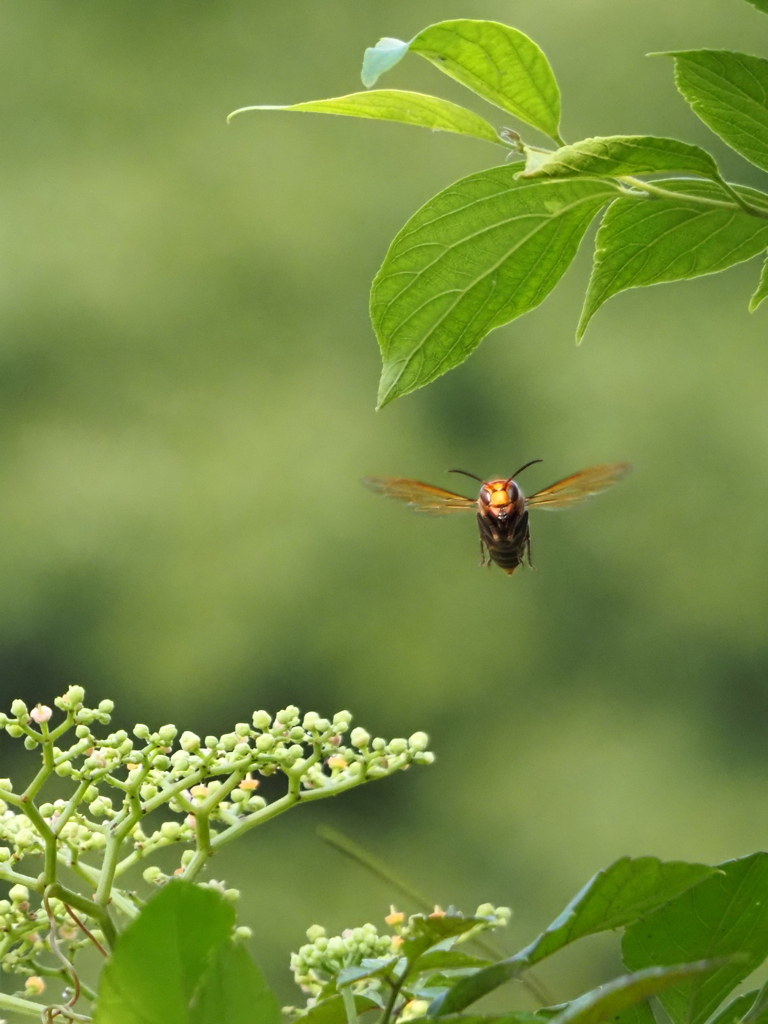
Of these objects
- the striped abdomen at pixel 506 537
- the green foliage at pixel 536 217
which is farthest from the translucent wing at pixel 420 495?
the green foliage at pixel 536 217

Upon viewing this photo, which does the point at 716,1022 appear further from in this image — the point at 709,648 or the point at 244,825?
the point at 709,648

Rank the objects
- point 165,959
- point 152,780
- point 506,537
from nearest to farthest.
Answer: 1. point 165,959
2. point 152,780
3. point 506,537

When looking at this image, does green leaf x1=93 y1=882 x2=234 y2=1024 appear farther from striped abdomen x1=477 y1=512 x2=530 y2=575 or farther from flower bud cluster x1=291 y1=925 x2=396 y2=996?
striped abdomen x1=477 y1=512 x2=530 y2=575

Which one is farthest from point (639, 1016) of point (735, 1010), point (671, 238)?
point (671, 238)

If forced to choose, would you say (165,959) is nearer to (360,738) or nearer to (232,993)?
(232,993)

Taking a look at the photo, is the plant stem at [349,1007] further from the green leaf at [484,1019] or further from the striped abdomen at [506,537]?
the striped abdomen at [506,537]

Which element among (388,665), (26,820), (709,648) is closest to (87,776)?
(26,820)
